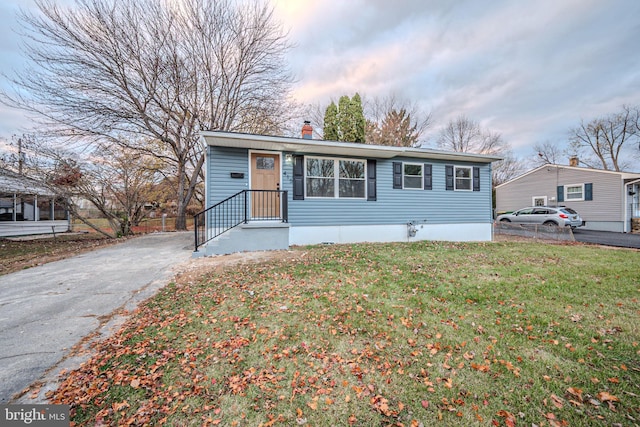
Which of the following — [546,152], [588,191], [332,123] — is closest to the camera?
[332,123]

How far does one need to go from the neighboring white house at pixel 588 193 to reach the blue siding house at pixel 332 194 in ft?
34.5

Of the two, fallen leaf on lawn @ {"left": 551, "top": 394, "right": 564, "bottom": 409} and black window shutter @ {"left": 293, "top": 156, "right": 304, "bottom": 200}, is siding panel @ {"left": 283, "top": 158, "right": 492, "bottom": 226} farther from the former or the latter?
fallen leaf on lawn @ {"left": 551, "top": 394, "right": 564, "bottom": 409}

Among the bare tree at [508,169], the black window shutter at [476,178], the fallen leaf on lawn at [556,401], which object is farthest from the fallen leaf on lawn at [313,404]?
the bare tree at [508,169]

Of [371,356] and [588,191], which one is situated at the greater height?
[588,191]

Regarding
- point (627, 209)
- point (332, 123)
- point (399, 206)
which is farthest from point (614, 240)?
point (332, 123)

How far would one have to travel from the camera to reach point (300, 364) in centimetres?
235

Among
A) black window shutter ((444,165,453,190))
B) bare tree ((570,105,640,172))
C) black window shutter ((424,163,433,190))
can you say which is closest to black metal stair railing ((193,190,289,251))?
black window shutter ((424,163,433,190))

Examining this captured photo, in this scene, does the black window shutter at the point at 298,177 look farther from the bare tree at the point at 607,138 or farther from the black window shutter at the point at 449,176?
the bare tree at the point at 607,138

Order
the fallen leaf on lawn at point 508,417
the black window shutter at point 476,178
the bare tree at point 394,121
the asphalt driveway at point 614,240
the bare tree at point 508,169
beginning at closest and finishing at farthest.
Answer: the fallen leaf on lawn at point 508,417 < the asphalt driveway at point 614,240 < the black window shutter at point 476,178 < the bare tree at point 394,121 < the bare tree at point 508,169

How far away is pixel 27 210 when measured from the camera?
13.4 m

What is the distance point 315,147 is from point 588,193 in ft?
60.8

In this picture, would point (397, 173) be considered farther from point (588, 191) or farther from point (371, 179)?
point (588, 191)

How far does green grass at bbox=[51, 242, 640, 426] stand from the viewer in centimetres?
183

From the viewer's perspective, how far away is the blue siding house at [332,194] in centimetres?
705
